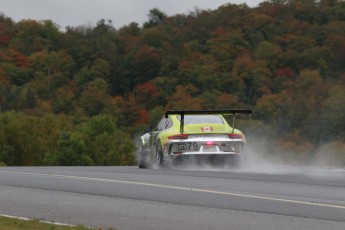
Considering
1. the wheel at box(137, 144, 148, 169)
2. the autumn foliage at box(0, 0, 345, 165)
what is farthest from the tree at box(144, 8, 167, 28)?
the wheel at box(137, 144, 148, 169)

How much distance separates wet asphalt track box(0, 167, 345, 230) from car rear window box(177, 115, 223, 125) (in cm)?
285

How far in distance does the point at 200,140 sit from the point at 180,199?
27.6ft

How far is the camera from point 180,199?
1658 centimetres

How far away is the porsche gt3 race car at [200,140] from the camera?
81.8 feet

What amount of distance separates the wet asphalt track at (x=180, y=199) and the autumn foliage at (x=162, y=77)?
80.0 m

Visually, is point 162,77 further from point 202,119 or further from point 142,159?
point 202,119

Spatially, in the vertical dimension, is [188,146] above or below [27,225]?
below

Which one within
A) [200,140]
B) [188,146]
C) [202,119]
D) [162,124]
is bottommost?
[188,146]

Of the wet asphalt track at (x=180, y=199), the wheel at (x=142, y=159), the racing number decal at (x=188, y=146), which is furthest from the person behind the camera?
the wheel at (x=142, y=159)

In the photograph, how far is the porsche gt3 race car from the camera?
81.8ft

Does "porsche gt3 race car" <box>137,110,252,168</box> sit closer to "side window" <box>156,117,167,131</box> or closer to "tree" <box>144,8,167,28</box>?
"side window" <box>156,117,167,131</box>

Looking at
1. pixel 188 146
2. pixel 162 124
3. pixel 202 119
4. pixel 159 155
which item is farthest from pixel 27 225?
pixel 162 124

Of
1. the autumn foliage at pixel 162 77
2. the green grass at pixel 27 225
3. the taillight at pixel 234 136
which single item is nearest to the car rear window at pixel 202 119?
the taillight at pixel 234 136

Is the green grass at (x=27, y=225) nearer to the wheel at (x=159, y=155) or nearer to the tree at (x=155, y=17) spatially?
the wheel at (x=159, y=155)
